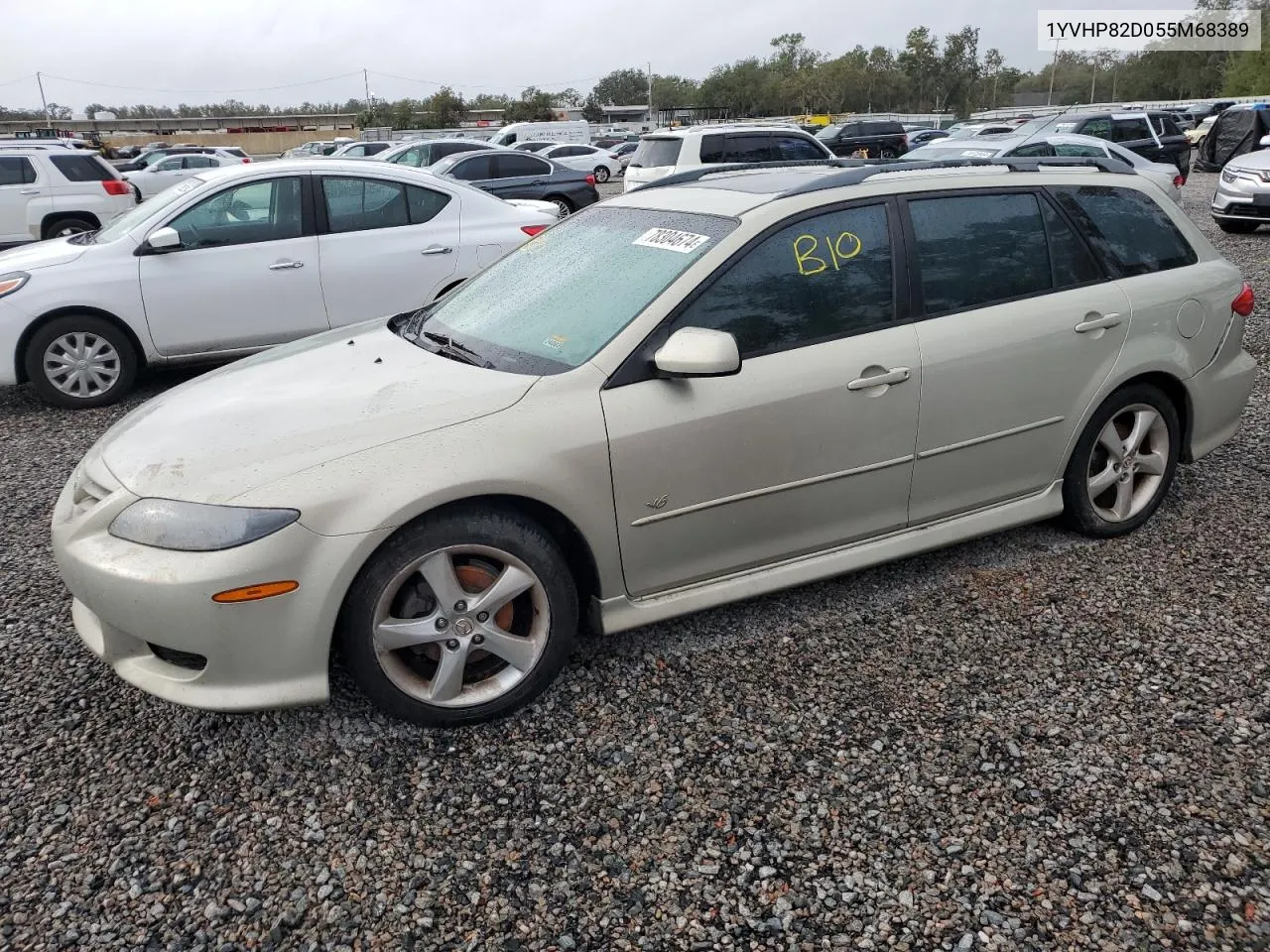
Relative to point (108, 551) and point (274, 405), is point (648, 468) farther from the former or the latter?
point (108, 551)

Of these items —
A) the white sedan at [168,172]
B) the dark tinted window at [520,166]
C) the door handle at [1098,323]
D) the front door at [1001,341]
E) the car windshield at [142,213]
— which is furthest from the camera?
the white sedan at [168,172]

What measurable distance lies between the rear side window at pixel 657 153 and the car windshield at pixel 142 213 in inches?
345

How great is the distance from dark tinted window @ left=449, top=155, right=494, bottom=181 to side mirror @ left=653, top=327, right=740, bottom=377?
44.2ft

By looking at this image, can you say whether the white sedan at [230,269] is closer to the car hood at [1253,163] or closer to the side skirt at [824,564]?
the side skirt at [824,564]

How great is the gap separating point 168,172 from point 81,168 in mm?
8853

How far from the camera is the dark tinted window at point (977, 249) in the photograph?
11.8 feet

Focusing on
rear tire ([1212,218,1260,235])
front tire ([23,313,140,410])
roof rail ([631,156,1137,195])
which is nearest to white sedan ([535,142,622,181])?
rear tire ([1212,218,1260,235])

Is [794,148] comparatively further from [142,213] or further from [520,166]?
[142,213]

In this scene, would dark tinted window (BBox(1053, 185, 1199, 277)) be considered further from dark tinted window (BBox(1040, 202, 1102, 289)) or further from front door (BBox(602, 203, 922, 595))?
front door (BBox(602, 203, 922, 595))

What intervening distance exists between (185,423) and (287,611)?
33.3 inches

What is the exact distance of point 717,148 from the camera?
47.2 feet

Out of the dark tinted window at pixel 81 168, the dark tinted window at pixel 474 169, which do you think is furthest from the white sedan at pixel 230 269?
the dark tinted window at pixel 81 168

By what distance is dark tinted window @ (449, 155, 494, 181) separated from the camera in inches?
610

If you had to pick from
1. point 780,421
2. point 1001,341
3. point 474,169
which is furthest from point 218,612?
point 474,169
